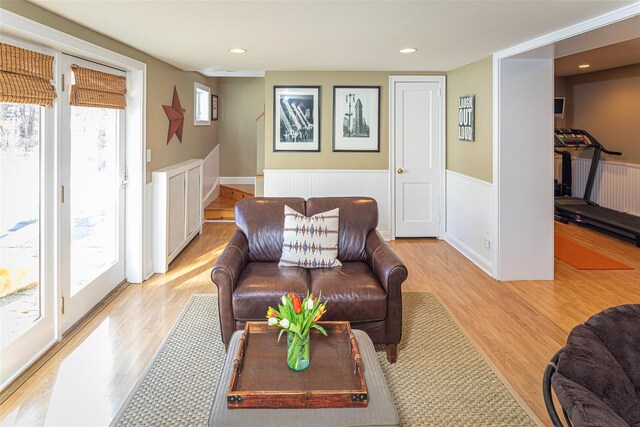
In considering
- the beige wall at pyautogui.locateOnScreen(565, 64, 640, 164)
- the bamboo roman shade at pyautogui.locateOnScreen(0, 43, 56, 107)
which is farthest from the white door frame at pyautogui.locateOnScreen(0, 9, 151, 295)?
the beige wall at pyautogui.locateOnScreen(565, 64, 640, 164)

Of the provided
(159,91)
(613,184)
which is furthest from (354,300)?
(613,184)

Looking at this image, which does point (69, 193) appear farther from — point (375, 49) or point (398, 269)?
point (375, 49)

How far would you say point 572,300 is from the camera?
3.96 meters

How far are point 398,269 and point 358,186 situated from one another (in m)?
3.46

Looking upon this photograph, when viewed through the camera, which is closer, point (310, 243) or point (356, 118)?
point (310, 243)

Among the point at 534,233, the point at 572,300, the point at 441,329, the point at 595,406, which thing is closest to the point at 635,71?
the point at 534,233

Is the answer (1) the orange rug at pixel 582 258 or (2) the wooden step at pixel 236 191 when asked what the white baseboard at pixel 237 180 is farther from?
(1) the orange rug at pixel 582 258

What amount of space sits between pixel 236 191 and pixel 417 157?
324 centimetres

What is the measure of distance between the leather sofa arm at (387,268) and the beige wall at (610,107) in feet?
19.2

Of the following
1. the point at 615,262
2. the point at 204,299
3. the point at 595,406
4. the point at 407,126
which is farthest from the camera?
the point at 407,126

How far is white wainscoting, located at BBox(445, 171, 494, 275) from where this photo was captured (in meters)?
4.77

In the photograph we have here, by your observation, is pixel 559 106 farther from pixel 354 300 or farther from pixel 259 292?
pixel 259 292

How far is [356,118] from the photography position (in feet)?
20.1

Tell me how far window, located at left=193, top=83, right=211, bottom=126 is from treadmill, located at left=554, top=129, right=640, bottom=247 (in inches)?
217
